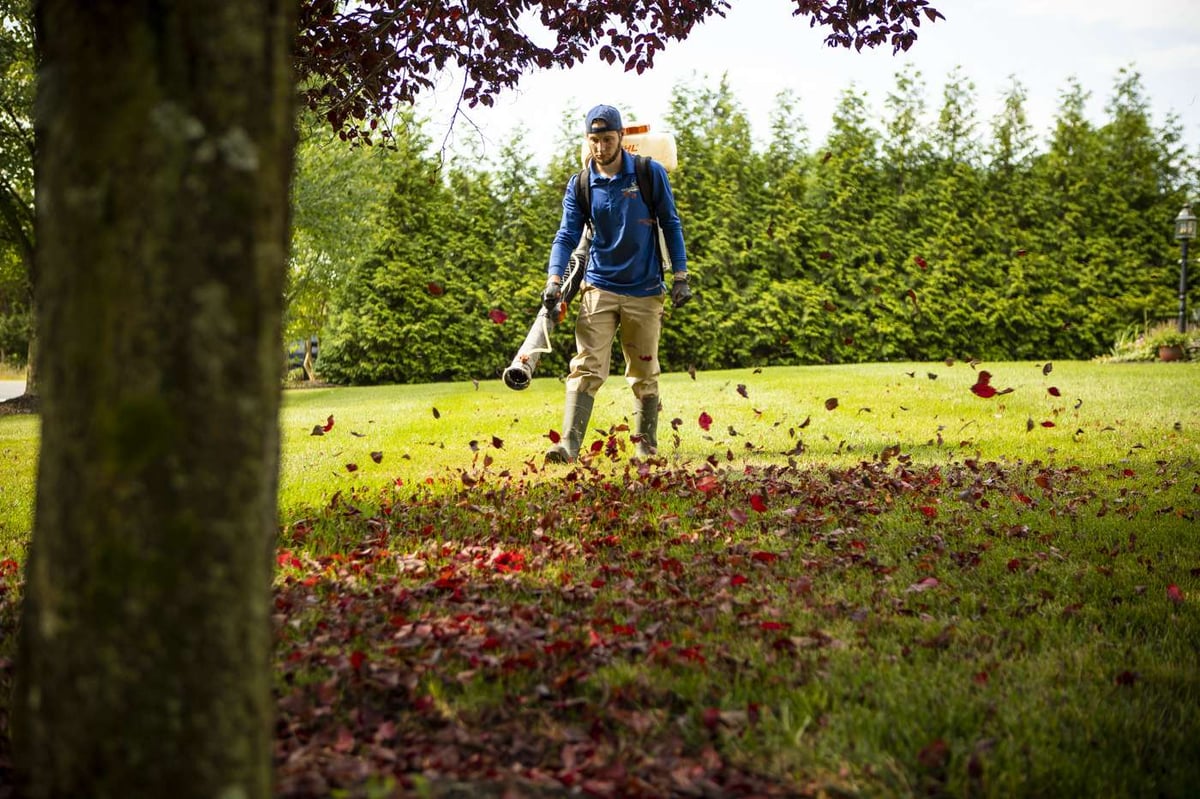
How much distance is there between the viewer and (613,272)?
6.21 m

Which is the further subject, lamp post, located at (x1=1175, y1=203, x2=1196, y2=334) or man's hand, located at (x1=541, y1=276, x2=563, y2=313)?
lamp post, located at (x1=1175, y1=203, x2=1196, y2=334)

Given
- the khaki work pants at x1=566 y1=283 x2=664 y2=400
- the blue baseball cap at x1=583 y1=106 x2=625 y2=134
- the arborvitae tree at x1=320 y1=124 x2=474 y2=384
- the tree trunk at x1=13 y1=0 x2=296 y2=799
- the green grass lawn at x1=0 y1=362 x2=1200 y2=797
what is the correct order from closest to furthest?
the tree trunk at x1=13 y1=0 x2=296 y2=799
the green grass lawn at x1=0 y1=362 x2=1200 y2=797
the blue baseball cap at x1=583 y1=106 x2=625 y2=134
the khaki work pants at x1=566 y1=283 x2=664 y2=400
the arborvitae tree at x1=320 y1=124 x2=474 y2=384

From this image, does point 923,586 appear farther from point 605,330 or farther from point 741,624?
point 605,330

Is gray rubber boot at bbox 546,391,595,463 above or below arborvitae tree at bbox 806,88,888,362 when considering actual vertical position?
below

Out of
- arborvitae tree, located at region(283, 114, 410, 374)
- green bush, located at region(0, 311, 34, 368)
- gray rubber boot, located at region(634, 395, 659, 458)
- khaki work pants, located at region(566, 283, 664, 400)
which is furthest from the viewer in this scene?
green bush, located at region(0, 311, 34, 368)

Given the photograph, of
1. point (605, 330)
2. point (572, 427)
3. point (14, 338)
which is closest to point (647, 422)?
point (572, 427)

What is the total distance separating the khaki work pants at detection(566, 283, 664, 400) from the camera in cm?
625

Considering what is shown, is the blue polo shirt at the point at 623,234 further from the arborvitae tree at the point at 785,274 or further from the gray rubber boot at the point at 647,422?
the arborvitae tree at the point at 785,274

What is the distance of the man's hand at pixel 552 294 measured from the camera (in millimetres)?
6156

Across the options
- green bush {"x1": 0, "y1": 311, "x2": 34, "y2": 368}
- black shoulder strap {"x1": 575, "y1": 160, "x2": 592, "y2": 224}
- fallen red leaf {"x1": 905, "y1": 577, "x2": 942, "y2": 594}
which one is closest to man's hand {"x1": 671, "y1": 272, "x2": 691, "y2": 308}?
black shoulder strap {"x1": 575, "y1": 160, "x2": 592, "y2": 224}

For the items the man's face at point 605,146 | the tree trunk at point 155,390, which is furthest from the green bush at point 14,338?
the tree trunk at point 155,390

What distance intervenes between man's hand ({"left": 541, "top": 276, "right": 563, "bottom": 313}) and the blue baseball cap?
3.42ft

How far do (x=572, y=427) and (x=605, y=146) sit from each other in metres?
1.95

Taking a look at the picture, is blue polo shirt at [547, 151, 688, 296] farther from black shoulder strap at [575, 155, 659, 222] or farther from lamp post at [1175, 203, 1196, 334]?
lamp post at [1175, 203, 1196, 334]
